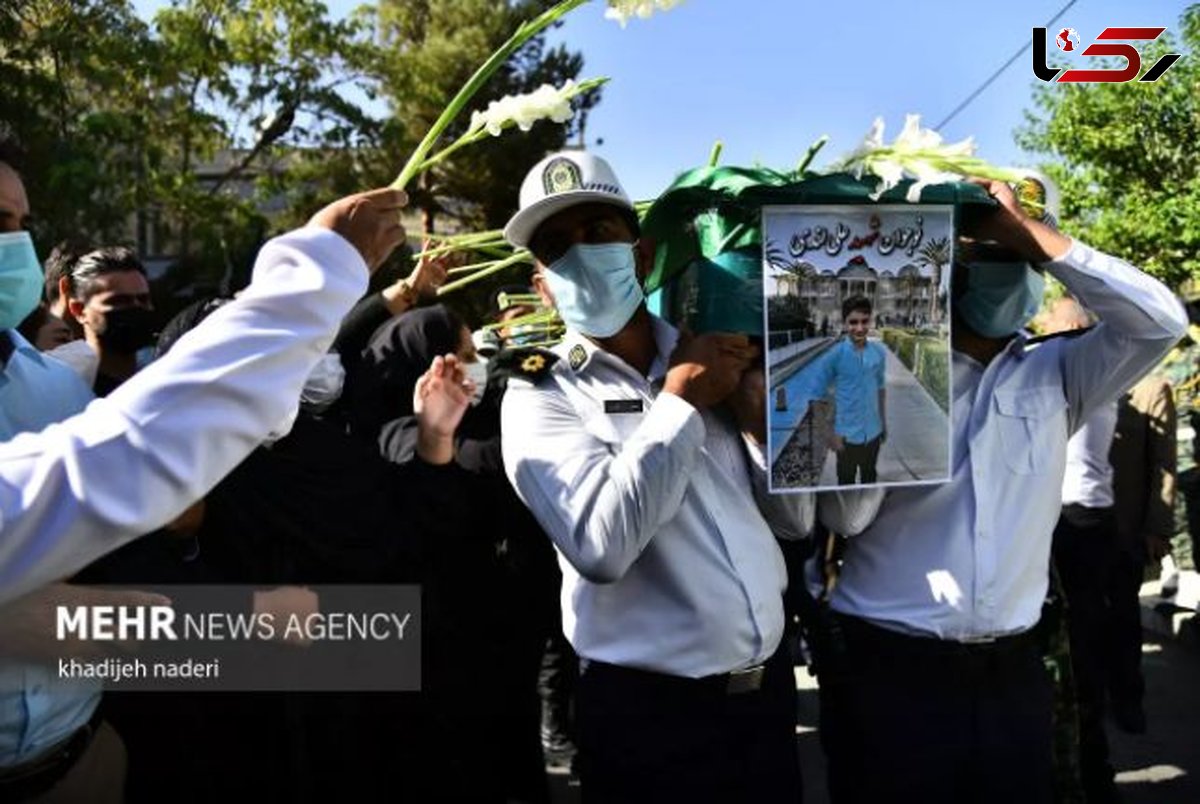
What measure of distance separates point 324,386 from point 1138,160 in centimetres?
938

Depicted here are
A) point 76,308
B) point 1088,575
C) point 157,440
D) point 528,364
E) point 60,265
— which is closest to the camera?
point 157,440

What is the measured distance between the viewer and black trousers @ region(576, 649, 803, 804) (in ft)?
6.98

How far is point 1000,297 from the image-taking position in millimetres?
2457

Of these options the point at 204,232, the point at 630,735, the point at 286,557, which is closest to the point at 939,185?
the point at 630,735

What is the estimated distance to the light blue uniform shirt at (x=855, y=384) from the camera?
85.1 inches

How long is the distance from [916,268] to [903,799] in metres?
1.12

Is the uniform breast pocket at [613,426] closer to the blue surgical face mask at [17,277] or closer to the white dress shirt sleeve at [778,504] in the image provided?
the white dress shirt sleeve at [778,504]

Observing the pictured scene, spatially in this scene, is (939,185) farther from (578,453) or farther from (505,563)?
(505,563)

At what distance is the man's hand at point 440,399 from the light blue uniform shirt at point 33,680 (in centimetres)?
67

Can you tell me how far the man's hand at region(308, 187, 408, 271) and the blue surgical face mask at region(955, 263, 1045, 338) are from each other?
4.71ft

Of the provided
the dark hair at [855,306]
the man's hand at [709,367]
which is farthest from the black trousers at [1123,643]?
the man's hand at [709,367]

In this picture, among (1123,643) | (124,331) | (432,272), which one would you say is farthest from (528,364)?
(1123,643)

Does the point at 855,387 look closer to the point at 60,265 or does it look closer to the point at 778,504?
the point at 778,504

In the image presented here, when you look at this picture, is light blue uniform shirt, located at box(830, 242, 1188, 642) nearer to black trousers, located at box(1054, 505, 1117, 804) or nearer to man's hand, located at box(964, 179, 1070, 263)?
man's hand, located at box(964, 179, 1070, 263)
